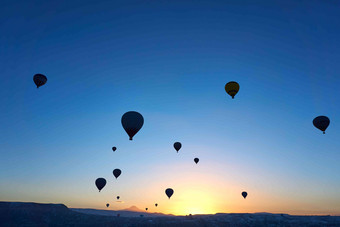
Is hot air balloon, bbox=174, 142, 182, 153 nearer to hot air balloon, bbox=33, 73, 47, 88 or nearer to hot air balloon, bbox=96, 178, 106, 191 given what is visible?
hot air balloon, bbox=96, 178, 106, 191

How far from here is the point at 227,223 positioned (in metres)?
76.8

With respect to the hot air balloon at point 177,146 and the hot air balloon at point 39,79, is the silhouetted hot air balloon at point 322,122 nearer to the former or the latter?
the hot air balloon at point 177,146

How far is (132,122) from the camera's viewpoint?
92.7 ft

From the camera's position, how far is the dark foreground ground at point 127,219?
7564 cm

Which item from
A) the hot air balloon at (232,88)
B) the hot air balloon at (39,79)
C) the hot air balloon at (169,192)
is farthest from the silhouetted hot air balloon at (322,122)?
the hot air balloon at (39,79)

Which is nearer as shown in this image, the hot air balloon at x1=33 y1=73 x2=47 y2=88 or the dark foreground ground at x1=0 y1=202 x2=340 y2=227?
the hot air balloon at x1=33 y1=73 x2=47 y2=88

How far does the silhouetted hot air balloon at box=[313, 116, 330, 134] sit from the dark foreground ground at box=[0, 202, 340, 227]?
55.1m

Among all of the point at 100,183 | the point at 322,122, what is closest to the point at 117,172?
the point at 100,183

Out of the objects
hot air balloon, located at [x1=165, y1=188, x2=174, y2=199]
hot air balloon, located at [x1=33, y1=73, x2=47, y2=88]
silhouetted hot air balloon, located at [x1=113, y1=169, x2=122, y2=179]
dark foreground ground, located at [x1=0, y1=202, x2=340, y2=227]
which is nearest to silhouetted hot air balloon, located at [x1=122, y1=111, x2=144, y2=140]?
hot air balloon, located at [x1=33, y1=73, x2=47, y2=88]

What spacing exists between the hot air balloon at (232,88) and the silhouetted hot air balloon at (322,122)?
1347cm

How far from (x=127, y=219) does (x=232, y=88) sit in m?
66.9

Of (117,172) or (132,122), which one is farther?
(117,172)

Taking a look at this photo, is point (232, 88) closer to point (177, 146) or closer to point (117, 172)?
point (177, 146)

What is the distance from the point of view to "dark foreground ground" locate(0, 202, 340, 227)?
75.6 meters
